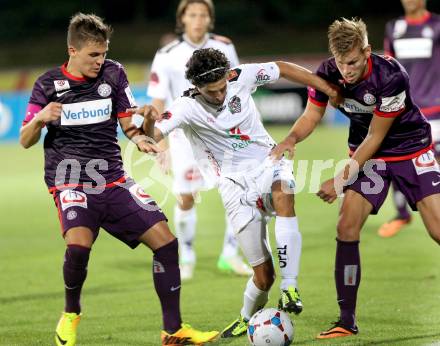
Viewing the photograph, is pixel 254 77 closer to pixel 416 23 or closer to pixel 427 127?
pixel 427 127

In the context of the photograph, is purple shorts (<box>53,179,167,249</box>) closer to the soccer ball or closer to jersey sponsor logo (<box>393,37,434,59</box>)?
the soccer ball

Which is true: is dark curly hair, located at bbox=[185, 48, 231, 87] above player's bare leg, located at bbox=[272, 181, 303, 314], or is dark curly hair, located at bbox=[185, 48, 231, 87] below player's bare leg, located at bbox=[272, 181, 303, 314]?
above

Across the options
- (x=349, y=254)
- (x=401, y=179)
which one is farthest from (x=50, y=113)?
(x=401, y=179)

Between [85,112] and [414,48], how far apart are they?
15.8 ft

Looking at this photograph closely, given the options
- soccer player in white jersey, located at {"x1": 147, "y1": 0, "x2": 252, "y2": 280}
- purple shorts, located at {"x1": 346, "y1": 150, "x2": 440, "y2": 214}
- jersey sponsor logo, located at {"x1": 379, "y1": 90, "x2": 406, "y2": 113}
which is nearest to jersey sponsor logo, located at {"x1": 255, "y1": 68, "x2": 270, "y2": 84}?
jersey sponsor logo, located at {"x1": 379, "y1": 90, "x2": 406, "y2": 113}

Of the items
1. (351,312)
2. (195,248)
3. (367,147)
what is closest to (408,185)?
(367,147)

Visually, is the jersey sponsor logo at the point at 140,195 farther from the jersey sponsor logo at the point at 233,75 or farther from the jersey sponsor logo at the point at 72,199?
the jersey sponsor logo at the point at 233,75

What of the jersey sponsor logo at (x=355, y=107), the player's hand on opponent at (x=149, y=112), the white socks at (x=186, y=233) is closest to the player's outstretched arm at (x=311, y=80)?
the jersey sponsor logo at (x=355, y=107)

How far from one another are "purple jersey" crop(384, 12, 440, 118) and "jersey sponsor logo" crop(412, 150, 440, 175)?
3352 mm

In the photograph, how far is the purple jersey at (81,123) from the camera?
614 cm

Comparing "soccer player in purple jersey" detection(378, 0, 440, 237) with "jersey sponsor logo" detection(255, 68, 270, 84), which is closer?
"jersey sponsor logo" detection(255, 68, 270, 84)

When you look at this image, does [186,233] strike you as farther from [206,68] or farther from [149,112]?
[206,68]

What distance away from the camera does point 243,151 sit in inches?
250

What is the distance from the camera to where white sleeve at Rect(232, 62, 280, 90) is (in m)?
6.35
